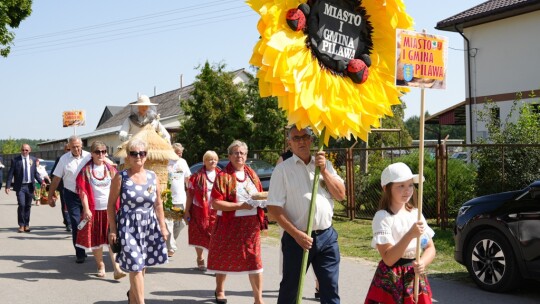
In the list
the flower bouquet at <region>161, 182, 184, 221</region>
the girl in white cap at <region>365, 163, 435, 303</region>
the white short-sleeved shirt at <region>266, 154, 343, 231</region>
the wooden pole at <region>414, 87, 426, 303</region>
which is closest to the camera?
the wooden pole at <region>414, 87, 426, 303</region>

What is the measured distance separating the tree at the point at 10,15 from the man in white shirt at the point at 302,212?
22483 mm

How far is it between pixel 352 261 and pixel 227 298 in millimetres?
2931

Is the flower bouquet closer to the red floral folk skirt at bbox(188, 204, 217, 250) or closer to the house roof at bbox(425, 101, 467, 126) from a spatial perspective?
the red floral folk skirt at bbox(188, 204, 217, 250)

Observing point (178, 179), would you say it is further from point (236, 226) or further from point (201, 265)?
point (236, 226)

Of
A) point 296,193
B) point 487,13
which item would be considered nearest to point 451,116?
point 487,13

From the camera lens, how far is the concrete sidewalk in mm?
7680

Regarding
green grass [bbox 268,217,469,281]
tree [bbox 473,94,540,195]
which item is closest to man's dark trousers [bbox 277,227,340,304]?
green grass [bbox 268,217,469,281]

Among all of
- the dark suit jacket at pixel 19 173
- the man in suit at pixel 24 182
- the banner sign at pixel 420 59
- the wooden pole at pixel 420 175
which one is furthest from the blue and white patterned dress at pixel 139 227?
the dark suit jacket at pixel 19 173

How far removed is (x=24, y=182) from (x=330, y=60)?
41.1 ft

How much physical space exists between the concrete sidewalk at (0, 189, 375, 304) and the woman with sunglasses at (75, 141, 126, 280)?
1.42ft

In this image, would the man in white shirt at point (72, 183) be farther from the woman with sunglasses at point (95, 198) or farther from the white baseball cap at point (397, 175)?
the white baseball cap at point (397, 175)

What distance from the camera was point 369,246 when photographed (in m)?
11.2

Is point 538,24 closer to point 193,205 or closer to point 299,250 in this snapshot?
point 193,205

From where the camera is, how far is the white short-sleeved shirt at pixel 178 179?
9.83m
